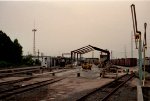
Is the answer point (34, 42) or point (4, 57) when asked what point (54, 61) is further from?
point (34, 42)

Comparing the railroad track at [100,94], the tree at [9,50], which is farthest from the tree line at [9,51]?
the railroad track at [100,94]

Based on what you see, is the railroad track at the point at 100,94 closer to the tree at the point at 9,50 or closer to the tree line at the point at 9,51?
the tree line at the point at 9,51

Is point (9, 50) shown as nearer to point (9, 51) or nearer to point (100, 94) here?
point (9, 51)

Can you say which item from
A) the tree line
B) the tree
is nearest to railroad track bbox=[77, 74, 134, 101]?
the tree line

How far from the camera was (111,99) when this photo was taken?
1466 cm

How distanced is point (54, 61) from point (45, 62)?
8.23 m

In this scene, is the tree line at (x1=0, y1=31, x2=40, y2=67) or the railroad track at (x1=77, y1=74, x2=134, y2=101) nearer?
the railroad track at (x1=77, y1=74, x2=134, y2=101)

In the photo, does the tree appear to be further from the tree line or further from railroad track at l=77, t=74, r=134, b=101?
railroad track at l=77, t=74, r=134, b=101

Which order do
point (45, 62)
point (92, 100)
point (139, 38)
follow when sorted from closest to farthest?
1. point (92, 100)
2. point (139, 38)
3. point (45, 62)

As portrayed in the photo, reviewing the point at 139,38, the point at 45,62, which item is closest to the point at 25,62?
the point at 45,62

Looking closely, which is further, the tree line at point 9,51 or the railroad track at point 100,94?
the tree line at point 9,51

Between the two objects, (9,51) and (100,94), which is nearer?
(100,94)

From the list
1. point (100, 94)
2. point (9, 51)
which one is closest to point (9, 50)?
point (9, 51)

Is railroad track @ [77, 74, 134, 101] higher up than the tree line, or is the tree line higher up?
the tree line
